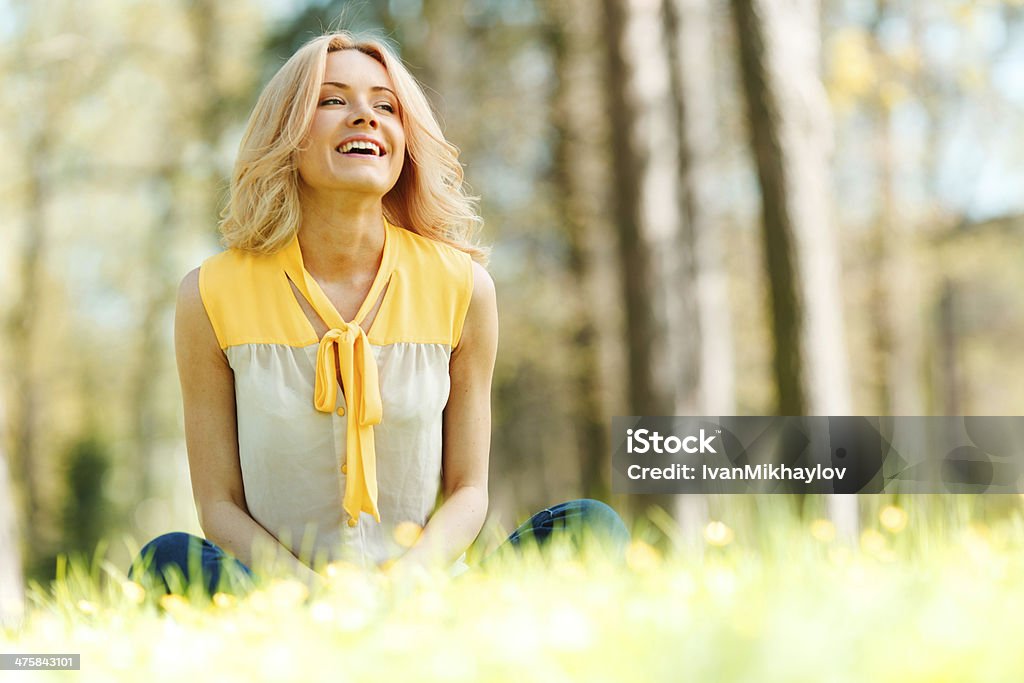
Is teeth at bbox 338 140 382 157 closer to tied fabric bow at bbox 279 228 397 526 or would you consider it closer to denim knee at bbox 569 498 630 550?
tied fabric bow at bbox 279 228 397 526

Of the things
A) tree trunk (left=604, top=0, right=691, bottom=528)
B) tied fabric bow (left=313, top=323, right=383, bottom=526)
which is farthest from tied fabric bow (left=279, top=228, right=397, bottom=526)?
tree trunk (left=604, top=0, right=691, bottom=528)

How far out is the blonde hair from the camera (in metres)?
2.75

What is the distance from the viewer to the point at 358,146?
8.95ft

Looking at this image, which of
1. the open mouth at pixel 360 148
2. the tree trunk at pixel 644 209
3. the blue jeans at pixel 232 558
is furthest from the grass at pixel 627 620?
the tree trunk at pixel 644 209

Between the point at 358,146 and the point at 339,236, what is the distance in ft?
0.82

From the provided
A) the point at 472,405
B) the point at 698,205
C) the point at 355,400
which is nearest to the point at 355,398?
the point at 355,400

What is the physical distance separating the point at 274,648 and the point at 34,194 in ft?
50.1

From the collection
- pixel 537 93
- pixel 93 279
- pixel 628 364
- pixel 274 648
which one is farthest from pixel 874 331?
pixel 274 648

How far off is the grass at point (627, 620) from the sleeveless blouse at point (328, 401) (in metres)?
0.25

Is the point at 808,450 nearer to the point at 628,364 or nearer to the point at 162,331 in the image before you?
the point at 628,364

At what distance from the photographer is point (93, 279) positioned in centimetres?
1694

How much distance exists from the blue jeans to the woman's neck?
2.46ft

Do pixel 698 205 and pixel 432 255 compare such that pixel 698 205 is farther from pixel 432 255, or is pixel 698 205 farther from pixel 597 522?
pixel 597 522

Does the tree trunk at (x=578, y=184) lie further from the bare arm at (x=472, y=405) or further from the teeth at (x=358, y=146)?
the teeth at (x=358, y=146)
